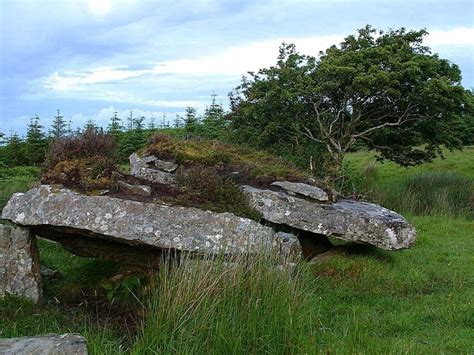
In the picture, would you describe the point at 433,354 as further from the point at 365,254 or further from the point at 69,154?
the point at 69,154

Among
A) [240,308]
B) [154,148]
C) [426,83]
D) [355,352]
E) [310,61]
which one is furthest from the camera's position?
[310,61]

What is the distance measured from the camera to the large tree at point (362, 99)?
1529 cm

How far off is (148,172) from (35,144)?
1349cm

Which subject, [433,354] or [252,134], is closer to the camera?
[433,354]

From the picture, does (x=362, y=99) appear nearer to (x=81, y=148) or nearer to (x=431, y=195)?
(x=431, y=195)

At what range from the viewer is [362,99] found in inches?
635

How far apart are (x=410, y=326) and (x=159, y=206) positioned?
3524mm

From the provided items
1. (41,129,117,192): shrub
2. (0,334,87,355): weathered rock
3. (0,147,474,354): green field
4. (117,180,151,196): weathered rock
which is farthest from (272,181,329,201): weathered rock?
(0,334,87,355): weathered rock

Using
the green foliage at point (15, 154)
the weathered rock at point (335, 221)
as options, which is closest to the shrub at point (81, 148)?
the weathered rock at point (335, 221)

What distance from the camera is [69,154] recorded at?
845cm

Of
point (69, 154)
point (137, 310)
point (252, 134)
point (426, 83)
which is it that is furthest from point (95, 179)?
point (426, 83)

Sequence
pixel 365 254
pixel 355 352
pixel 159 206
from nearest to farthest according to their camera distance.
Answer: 1. pixel 355 352
2. pixel 159 206
3. pixel 365 254

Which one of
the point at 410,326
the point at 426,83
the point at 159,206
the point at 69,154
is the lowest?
the point at 410,326

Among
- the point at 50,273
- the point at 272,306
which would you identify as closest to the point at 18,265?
the point at 50,273
